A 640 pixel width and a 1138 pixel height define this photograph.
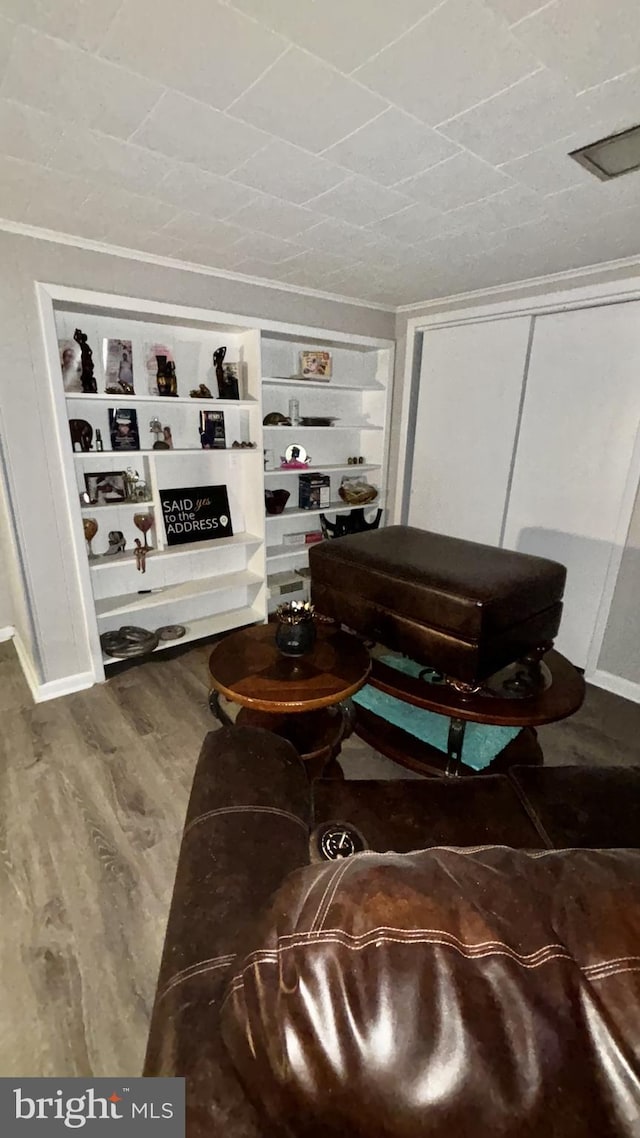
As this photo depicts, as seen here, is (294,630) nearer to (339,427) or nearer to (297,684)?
(297,684)

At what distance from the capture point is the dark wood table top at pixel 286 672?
147cm

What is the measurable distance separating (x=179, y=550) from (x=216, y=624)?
63 cm

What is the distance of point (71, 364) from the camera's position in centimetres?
235

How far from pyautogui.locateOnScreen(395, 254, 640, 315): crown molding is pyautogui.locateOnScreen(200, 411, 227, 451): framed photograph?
5.14 feet

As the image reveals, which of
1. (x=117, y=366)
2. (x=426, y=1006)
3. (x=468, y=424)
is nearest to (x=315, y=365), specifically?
(x=468, y=424)

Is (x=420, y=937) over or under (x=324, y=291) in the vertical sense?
under

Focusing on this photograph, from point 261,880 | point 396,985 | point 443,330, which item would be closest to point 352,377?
point 443,330

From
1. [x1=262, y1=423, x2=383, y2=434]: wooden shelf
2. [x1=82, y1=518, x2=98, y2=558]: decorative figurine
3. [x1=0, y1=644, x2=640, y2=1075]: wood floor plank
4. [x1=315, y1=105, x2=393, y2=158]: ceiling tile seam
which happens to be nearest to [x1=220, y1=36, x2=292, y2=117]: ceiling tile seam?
[x1=315, y1=105, x2=393, y2=158]: ceiling tile seam

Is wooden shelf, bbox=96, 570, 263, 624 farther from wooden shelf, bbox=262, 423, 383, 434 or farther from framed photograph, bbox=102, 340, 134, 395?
framed photograph, bbox=102, 340, 134, 395

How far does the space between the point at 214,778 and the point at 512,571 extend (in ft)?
3.69

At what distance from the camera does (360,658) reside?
170 centimetres

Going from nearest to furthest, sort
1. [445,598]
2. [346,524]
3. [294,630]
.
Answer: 1. [445,598]
2. [294,630]
3. [346,524]

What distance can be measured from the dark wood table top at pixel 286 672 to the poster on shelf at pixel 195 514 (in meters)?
1.31

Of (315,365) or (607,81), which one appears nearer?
(607,81)
